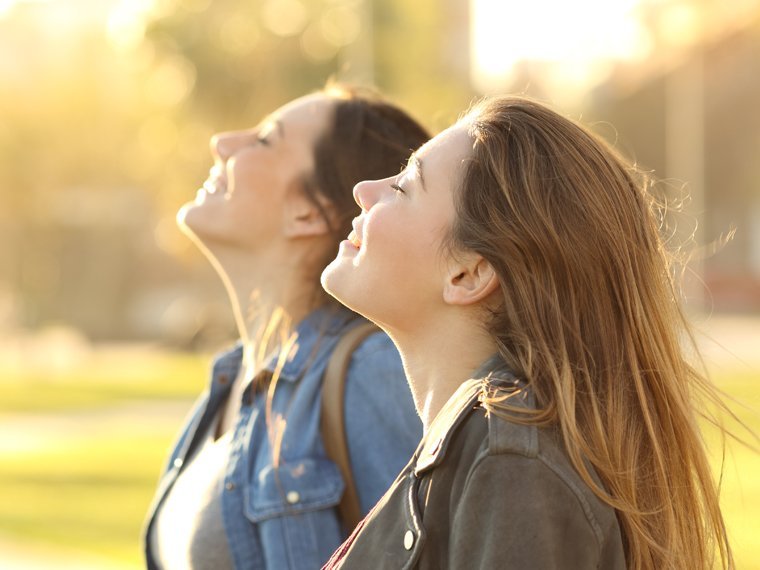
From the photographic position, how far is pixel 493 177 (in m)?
2.06

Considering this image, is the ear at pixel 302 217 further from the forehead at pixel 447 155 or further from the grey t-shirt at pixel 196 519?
the forehead at pixel 447 155

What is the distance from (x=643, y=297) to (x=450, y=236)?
1.11ft

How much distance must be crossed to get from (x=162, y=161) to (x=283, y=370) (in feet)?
87.5

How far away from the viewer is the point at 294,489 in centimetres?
270

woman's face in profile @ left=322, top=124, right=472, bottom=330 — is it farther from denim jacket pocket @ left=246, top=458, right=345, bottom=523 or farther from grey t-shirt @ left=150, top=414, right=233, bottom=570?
grey t-shirt @ left=150, top=414, right=233, bottom=570

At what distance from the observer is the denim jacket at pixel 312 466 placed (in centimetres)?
269

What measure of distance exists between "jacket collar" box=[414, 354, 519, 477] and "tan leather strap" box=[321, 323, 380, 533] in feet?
2.42

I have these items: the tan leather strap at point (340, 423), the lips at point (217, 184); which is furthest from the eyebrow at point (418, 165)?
the lips at point (217, 184)

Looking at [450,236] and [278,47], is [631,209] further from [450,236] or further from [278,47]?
[278,47]

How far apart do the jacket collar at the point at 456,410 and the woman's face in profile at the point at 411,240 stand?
0.64 feet

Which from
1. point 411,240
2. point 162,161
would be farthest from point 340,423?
point 162,161

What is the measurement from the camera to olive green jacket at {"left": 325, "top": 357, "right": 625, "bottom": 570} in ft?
5.63

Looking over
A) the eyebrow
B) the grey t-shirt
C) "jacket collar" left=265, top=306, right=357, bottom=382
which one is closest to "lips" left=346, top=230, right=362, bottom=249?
the eyebrow

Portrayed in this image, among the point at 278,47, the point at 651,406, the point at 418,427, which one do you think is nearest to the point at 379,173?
the point at 418,427
